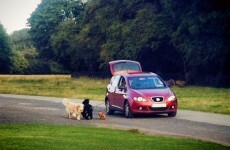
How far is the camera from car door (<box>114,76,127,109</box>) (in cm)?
1917

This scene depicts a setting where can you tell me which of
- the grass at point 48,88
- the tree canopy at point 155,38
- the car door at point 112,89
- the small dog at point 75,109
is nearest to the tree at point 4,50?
the car door at point 112,89

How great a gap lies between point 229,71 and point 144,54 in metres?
11.7

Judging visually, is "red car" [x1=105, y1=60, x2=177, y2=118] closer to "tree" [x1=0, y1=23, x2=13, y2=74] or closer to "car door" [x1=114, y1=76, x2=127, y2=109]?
"car door" [x1=114, y1=76, x2=127, y2=109]

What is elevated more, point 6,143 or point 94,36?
point 94,36

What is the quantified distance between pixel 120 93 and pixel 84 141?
9.42 meters

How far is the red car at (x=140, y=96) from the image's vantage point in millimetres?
18000

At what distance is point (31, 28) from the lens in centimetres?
8881

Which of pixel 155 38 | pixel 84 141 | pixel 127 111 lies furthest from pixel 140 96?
pixel 155 38

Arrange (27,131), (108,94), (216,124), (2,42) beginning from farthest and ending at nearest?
(2,42)
(108,94)
(216,124)
(27,131)

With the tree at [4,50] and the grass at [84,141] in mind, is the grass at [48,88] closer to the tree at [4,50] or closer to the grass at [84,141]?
the tree at [4,50]

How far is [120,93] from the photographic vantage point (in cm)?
1950

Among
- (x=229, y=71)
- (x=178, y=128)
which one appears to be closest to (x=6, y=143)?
(x=178, y=128)

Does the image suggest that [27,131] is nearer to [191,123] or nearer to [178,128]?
[178,128]

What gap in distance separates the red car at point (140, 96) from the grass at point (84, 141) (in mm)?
6001
